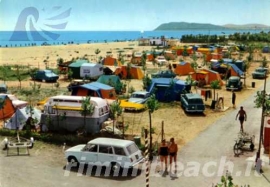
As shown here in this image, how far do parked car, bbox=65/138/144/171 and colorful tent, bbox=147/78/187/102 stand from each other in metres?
16.0

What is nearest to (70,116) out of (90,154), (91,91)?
(90,154)

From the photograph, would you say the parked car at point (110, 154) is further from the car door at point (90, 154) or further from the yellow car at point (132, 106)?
the yellow car at point (132, 106)

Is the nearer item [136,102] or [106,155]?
[106,155]

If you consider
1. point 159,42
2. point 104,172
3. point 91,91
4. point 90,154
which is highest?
point 159,42

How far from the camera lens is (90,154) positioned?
1670 cm

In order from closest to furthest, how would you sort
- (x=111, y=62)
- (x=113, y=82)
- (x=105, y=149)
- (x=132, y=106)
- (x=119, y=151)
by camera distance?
Result: (x=119, y=151)
(x=105, y=149)
(x=132, y=106)
(x=113, y=82)
(x=111, y=62)

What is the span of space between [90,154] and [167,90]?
661 inches

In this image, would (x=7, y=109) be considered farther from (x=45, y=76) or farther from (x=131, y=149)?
(x=45, y=76)

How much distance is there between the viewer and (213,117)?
89.9 ft

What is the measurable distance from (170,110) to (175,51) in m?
54.8

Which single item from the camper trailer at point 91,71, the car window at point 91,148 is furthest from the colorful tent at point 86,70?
the car window at point 91,148

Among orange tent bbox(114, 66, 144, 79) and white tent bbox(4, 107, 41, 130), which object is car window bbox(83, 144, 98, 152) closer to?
white tent bbox(4, 107, 41, 130)

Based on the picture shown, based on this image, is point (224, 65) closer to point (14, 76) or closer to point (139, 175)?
point (14, 76)

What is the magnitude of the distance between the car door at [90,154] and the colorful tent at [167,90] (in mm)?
16293
